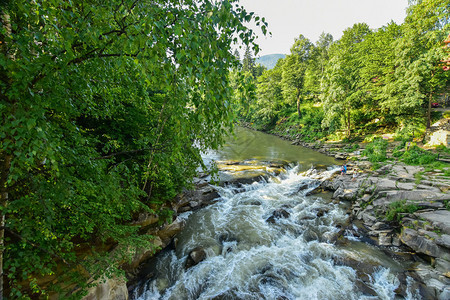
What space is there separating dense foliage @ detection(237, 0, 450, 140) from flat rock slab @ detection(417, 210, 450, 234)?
382 inches

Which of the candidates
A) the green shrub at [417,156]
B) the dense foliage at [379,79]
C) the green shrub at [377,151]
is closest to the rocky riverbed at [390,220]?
the green shrub at [417,156]

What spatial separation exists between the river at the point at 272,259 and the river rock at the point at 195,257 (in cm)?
14

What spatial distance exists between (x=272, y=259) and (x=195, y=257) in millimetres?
2859

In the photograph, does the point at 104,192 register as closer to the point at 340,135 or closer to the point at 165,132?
the point at 165,132

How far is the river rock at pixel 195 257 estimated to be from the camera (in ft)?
22.3

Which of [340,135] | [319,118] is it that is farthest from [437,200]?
[319,118]

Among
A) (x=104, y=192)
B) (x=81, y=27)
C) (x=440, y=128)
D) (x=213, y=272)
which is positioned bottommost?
(x=213, y=272)

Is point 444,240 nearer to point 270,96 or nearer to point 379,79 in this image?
point 379,79

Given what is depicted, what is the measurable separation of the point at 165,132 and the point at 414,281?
9155 millimetres

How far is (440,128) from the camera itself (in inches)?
640

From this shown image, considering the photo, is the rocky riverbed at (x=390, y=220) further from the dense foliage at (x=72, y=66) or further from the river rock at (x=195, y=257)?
the dense foliage at (x=72, y=66)

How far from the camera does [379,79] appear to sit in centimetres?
2100

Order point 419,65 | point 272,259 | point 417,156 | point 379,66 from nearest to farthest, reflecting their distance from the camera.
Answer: point 272,259 → point 417,156 → point 419,65 → point 379,66

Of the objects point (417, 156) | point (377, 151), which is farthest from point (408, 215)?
point (377, 151)
